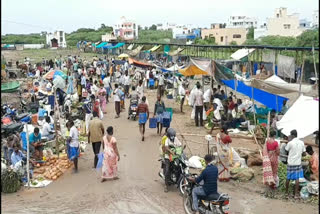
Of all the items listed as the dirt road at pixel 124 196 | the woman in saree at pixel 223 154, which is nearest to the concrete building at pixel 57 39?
the dirt road at pixel 124 196

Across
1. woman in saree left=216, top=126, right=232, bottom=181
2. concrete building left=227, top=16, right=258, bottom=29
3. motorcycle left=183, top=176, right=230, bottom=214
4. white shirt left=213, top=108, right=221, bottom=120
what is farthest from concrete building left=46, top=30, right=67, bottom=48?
motorcycle left=183, top=176, right=230, bottom=214

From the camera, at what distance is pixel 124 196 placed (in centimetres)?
761

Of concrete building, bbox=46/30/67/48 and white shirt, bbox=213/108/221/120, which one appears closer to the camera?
white shirt, bbox=213/108/221/120

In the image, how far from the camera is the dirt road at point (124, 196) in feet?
23.2

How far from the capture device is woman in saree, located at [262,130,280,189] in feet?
25.3

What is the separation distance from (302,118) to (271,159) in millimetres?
1132

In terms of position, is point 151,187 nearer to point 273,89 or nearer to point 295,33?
point 273,89

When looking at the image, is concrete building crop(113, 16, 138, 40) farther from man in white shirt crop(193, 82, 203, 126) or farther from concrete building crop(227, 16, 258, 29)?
man in white shirt crop(193, 82, 203, 126)

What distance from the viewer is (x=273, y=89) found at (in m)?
10.4

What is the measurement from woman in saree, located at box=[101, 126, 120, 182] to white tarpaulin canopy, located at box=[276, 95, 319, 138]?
11.2 feet

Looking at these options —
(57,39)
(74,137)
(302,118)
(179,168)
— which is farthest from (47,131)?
(57,39)

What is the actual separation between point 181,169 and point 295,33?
197 ft

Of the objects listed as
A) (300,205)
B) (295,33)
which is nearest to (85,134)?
(300,205)

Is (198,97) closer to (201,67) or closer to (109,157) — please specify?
(201,67)
